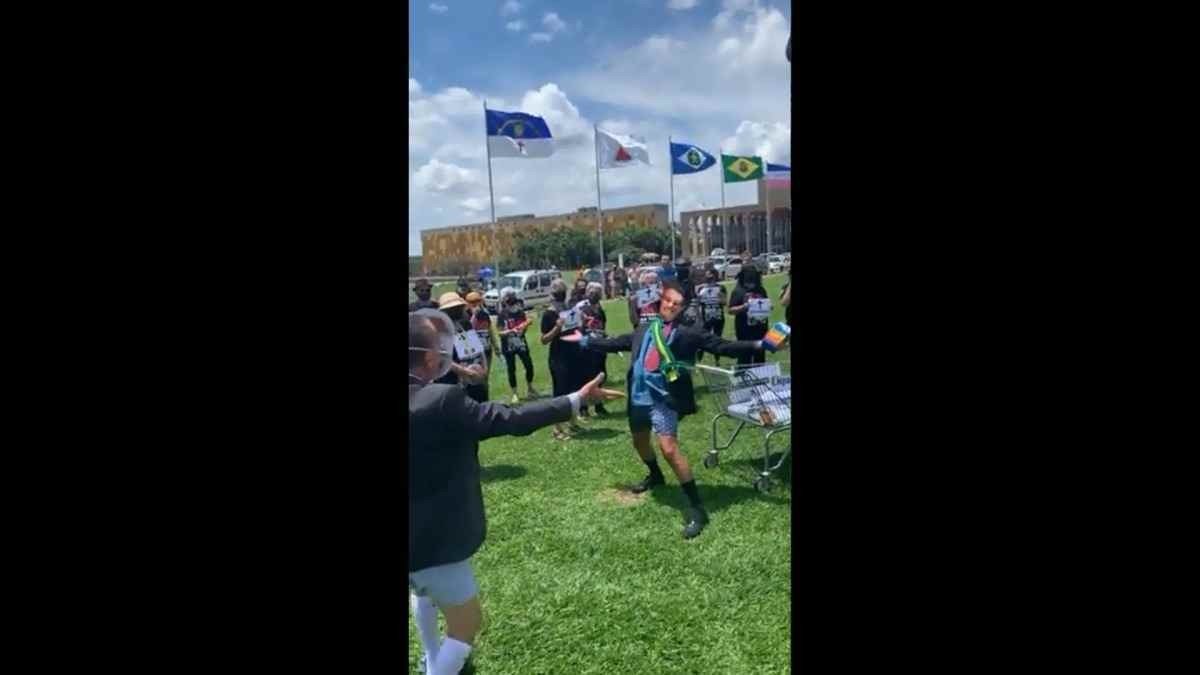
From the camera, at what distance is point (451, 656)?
292 cm

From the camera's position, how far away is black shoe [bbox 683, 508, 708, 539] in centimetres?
497

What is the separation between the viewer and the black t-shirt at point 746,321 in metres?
9.32

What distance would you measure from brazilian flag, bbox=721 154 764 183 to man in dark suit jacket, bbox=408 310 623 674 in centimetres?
1759

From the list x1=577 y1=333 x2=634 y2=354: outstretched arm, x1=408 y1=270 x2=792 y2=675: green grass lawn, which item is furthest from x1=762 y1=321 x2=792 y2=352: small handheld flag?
x1=577 y1=333 x2=634 y2=354: outstretched arm

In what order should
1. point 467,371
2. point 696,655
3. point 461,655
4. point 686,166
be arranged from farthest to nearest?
point 686,166
point 467,371
point 696,655
point 461,655

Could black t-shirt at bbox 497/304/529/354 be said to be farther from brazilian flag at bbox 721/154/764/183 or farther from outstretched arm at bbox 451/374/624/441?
brazilian flag at bbox 721/154/764/183

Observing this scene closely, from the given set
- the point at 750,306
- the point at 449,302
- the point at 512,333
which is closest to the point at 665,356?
the point at 449,302

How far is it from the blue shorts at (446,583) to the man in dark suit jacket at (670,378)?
2452 millimetres
